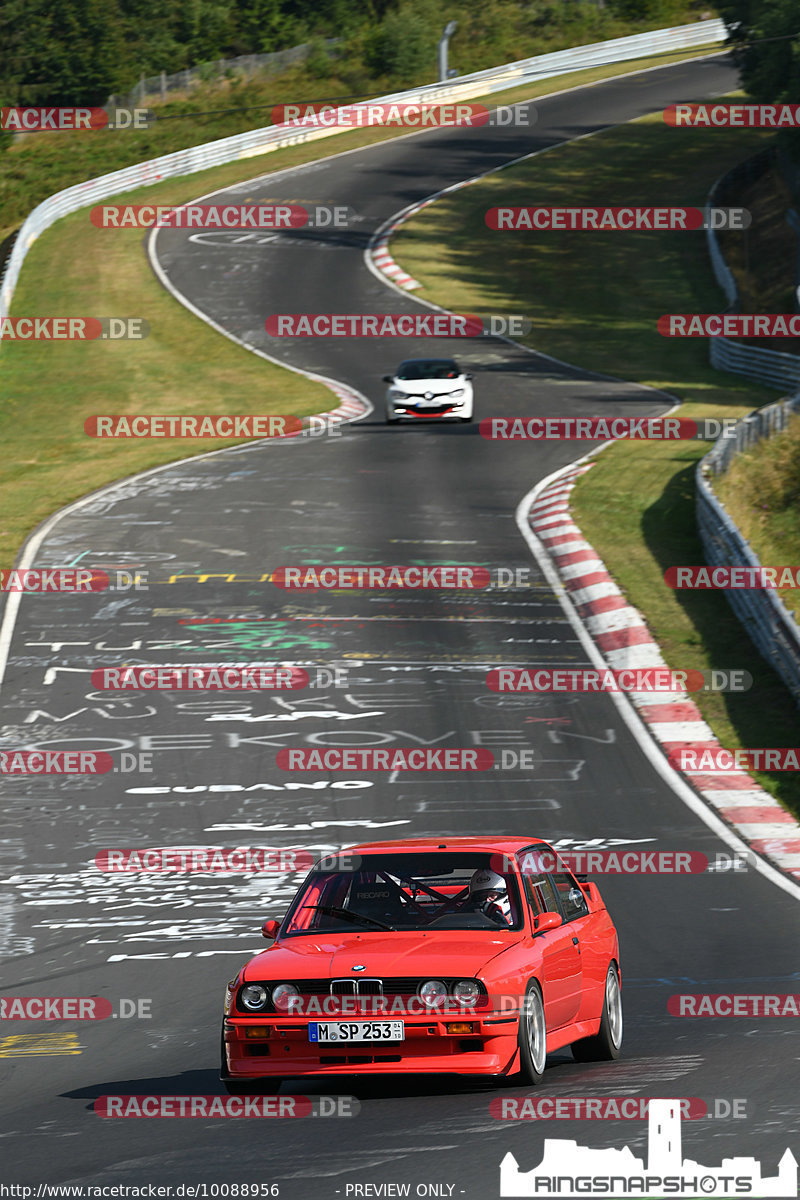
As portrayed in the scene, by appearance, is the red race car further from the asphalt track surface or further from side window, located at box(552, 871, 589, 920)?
the asphalt track surface

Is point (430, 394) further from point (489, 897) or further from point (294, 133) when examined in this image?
point (294, 133)

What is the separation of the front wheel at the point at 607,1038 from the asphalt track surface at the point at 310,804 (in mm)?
153

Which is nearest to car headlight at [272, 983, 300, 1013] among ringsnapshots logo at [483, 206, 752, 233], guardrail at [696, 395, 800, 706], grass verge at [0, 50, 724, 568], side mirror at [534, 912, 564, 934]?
side mirror at [534, 912, 564, 934]

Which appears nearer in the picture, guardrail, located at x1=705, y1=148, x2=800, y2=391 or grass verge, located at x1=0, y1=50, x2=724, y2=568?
grass verge, located at x1=0, y1=50, x2=724, y2=568

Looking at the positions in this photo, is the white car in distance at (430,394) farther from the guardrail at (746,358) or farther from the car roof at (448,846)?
the car roof at (448,846)

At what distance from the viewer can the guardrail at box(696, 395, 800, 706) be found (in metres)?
19.3

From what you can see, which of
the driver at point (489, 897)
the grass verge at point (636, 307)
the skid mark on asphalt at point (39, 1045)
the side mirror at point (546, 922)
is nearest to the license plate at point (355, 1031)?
the driver at point (489, 897)

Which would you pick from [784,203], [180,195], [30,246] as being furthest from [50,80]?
[784,203]

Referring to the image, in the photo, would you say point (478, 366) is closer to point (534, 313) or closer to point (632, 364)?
point (632, 364)

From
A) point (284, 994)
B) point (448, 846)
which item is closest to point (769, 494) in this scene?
point (448, 846)

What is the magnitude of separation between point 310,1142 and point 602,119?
69241mm

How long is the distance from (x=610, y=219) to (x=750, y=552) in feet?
130

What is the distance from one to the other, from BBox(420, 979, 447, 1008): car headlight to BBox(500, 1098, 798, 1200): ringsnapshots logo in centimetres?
115

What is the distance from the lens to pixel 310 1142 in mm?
7309
